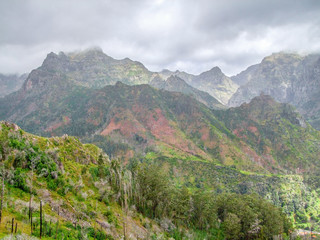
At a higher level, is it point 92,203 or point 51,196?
point 51,196

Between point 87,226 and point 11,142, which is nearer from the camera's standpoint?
point 87,226

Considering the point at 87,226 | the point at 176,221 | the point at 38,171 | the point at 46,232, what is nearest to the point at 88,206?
the point at 87,226

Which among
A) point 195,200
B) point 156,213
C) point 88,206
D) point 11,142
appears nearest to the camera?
point 11,142

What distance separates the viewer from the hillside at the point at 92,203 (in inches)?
1471

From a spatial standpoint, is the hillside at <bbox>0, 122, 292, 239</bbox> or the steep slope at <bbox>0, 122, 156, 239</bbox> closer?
the steep slope at <bbox>0, 122, 156, 239</bbox>

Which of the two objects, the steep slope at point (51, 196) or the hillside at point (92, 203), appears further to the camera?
the hillside at point (92, 203)

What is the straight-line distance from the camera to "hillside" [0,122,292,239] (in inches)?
1471

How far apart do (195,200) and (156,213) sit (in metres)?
21.8

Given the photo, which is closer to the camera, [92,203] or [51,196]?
[51,196]

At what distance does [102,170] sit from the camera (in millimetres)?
74375

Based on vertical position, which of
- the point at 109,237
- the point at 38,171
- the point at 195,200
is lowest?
the point at 195,200

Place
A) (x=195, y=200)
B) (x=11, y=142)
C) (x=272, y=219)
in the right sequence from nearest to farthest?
(x=11, y=142)
(x=272, y=219)
(x=195, y=200)

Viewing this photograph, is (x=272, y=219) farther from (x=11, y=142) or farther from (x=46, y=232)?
(x=11, y=142)

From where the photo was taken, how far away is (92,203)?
53375 mm
